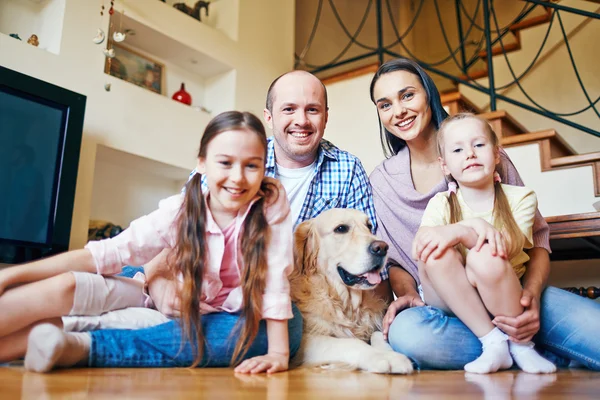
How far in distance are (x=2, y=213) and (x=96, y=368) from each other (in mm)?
1846

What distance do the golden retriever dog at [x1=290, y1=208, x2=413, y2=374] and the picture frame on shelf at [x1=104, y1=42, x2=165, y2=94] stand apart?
244cm

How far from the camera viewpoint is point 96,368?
3.49 feet

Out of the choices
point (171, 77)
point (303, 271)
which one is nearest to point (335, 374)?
point (303, 271)

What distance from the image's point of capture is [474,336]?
1292mm

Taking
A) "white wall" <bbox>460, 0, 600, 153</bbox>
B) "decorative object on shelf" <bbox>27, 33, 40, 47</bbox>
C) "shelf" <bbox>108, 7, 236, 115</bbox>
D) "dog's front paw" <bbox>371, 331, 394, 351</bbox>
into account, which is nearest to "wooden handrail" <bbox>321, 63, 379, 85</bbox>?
"shelf" <bbox>108, 7, 236, 115</bbox>

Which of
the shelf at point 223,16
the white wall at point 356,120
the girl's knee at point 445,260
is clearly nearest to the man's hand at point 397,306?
A: the girl's knee at point 445,260

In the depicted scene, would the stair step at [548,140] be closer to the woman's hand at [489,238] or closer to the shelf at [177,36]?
the woman's hand at [489,238]

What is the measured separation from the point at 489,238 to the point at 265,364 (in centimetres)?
59

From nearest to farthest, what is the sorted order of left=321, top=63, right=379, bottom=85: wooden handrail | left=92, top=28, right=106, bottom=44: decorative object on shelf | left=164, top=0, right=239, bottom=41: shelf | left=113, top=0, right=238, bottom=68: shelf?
left=92, top=28, right=106, bottom=44: decorative object on shelf
left=113, top=0, right=238, bottom=68: shelf
left=321, top=63, right=379, bottom=85: wooden handrail
left=164, top=0, right=239, bottom=41: shelf

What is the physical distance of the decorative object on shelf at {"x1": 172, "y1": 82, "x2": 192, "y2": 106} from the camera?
12.9 feet

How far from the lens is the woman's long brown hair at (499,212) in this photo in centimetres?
128

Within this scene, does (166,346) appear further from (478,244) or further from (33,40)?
(33,40)

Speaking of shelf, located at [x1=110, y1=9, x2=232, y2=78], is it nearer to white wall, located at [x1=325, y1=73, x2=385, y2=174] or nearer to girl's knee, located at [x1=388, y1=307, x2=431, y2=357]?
white wall, located at [x1=325, y1=73, x2=385, y2=174]

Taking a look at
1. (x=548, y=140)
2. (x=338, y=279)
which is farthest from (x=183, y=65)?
(x=338, y=279)
